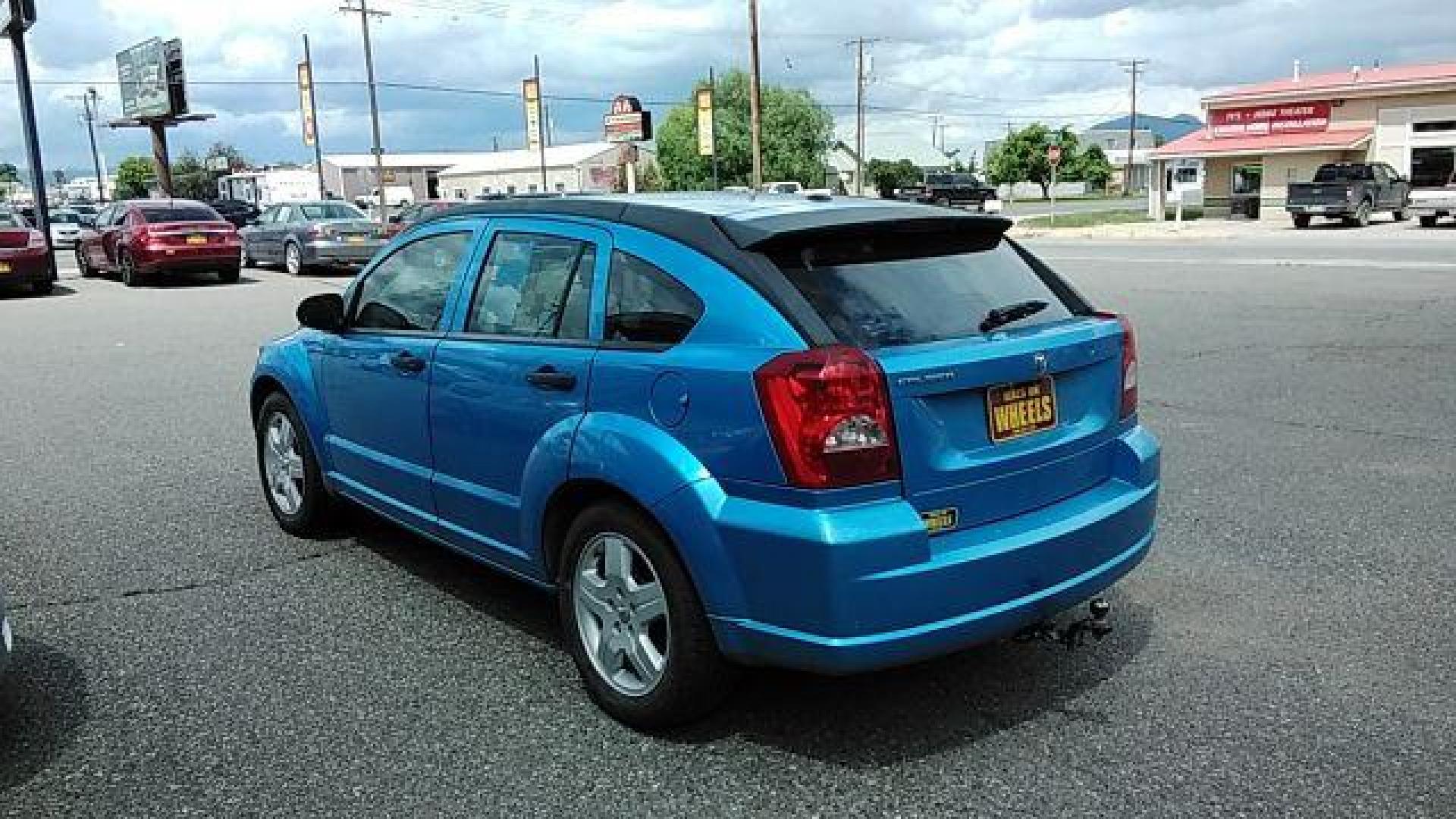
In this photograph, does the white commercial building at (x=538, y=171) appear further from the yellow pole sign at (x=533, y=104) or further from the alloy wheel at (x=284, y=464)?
the alloy wheel at (x=284, y=464)

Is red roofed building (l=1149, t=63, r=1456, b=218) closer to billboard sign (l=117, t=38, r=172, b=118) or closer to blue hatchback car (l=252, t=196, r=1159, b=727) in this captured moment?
billboard sign (l=117, t=38, r=172, b=118)

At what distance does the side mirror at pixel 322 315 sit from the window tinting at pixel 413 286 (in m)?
0.10

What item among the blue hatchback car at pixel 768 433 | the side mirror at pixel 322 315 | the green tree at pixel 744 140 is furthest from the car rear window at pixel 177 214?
the green tree at pixel 744 140

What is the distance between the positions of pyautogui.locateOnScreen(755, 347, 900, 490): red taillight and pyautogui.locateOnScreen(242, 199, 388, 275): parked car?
69.6ft

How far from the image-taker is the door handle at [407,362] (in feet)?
14.6

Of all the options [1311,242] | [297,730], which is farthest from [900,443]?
[1311,242]

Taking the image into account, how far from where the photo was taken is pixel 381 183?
169ft

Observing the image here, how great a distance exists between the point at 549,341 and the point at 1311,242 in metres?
27.8

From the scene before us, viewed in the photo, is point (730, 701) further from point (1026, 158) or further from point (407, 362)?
point (1026, 158)

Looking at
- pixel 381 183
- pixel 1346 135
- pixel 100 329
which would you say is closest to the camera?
pixel 100 329

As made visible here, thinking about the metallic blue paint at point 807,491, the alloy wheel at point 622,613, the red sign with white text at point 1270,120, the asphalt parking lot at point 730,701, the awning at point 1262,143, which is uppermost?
the red sign with white text at point 1270,120

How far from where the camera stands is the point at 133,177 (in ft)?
379

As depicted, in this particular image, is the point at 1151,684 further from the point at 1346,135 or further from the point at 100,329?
the point at 1346,135

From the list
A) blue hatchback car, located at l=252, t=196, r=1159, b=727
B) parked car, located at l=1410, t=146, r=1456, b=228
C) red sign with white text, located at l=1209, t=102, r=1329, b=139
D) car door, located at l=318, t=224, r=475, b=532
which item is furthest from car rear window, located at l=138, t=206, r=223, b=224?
red sign with white text, located at l=1209, t=102, r=1329, b=139
